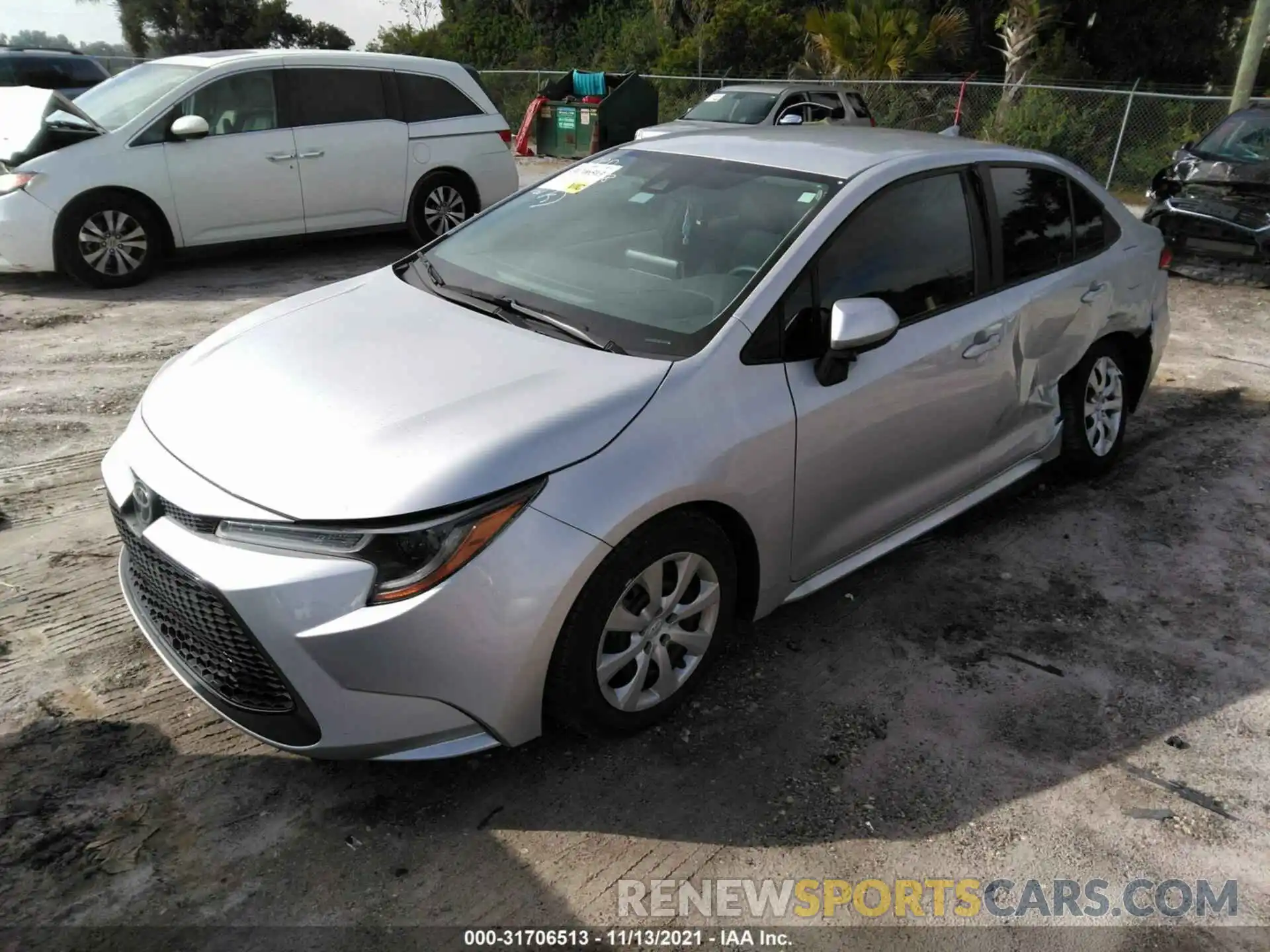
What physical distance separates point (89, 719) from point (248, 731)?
736mm

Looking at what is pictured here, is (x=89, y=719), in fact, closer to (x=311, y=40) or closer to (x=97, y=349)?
(x=97, y=349)

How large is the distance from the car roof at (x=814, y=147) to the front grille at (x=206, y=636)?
2402 mm

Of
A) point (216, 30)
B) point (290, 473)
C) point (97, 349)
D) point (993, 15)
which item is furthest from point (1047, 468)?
point (216, 30)

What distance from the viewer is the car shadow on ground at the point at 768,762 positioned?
8.31 feet

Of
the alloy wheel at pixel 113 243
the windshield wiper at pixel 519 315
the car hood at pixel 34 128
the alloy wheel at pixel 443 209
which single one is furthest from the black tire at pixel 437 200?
the windshield wiper at pixel 519 315

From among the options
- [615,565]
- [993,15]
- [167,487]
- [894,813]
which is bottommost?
[894,813]

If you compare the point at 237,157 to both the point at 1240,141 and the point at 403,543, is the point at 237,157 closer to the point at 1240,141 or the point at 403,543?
the point at 403,543

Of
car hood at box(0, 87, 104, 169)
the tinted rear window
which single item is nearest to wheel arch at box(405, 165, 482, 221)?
car hood at box(0, 87, 104, 169)

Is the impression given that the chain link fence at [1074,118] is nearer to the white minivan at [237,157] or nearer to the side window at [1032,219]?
the white minivan at [237,157]

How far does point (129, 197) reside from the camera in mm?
7648


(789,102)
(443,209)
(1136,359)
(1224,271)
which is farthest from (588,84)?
(1136,359)

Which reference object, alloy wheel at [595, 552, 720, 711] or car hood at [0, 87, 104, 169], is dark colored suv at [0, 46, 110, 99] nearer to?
car hood at [0, 87, 104, 169]

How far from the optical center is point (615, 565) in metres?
2.65

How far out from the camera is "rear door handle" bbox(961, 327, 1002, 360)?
3.72 meters
